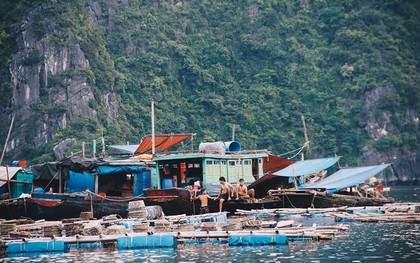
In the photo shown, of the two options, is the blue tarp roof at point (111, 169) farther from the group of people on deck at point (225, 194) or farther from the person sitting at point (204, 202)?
the person sitting at point (204, 202)

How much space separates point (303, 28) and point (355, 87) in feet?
36.3

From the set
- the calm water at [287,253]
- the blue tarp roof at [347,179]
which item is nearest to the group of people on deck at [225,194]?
the blue tarp roof at [347,179]

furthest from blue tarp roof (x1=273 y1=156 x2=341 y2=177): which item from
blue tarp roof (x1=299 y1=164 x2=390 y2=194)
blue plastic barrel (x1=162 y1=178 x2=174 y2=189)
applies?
blue plastic barrel (x1=162 y1=178 x2=174 y2=189)

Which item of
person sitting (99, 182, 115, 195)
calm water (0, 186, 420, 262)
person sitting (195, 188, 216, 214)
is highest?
person sitting (99, 182, 115, 195)

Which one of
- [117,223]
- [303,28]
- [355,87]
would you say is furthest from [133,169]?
[303,28]

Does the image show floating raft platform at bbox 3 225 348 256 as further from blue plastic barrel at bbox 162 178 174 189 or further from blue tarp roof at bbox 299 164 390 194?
blue tarp roof at bbox 299 164 390 194

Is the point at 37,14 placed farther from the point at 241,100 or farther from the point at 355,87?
the point at 355,87

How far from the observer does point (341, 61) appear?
98.3m

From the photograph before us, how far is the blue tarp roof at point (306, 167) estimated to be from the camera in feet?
128

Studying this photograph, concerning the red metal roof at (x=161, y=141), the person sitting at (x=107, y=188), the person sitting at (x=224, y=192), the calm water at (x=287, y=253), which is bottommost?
the calm water at (x=287, y=253)

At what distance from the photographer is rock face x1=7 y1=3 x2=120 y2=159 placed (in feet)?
264

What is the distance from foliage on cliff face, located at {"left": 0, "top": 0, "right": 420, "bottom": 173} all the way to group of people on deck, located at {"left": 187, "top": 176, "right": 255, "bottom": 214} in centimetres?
4654

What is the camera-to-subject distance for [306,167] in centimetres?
3944

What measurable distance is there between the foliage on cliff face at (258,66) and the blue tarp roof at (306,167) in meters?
43.4
